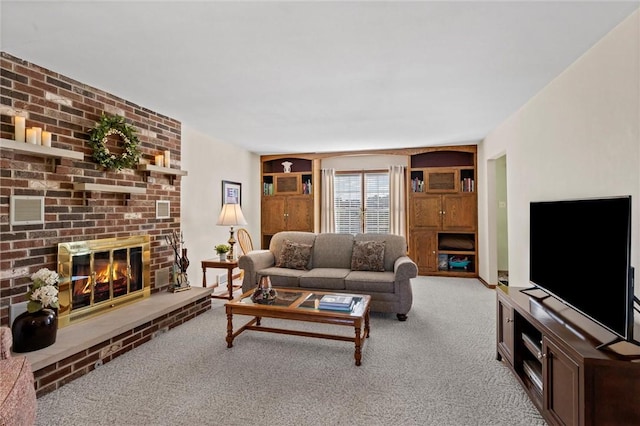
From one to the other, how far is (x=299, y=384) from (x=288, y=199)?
4539 millimetres

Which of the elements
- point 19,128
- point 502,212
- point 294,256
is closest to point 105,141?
point 19,128

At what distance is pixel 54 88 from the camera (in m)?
2.70

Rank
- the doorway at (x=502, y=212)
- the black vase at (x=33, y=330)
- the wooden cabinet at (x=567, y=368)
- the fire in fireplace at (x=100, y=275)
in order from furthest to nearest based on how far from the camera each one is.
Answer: the doorway at (x=502, y=212)
the fire in fireplace at (x=100, y=275)
the black vase at (x=33, y=330)
the wooden cabinet at (x=567, y=368)

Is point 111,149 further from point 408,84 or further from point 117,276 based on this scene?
point 408,84

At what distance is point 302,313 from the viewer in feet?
8.72

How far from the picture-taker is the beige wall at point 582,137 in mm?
1936

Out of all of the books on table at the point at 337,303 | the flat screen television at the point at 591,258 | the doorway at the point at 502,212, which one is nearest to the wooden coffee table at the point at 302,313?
the books on table at the point at 337,303

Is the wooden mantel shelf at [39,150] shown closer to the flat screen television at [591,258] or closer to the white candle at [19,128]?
the white candle at [19,128]

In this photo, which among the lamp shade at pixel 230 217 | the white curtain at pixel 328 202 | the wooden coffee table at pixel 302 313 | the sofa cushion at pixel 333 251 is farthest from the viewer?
the white curtain at pixel 328 202

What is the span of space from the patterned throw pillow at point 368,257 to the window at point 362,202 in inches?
91.1

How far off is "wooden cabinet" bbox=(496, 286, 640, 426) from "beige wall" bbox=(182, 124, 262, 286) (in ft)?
12.8

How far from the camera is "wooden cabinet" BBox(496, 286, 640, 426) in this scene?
56.7 inches

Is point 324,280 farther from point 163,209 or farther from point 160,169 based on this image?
point 160,169

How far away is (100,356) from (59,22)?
2.41 m
